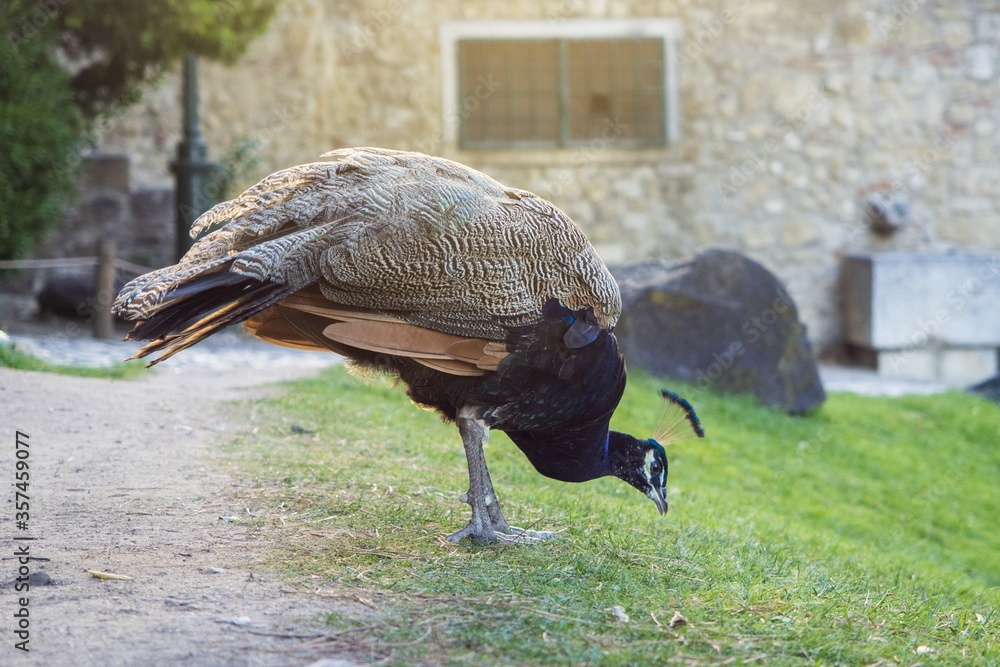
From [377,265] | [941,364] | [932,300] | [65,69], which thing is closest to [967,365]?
[941,364]

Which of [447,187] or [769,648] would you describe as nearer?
[769,648]

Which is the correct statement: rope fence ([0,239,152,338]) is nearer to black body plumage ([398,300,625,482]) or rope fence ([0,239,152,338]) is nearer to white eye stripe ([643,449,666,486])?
black body plumage ([398,300,625,482])

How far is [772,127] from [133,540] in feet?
30.5

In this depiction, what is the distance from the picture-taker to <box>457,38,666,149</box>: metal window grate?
1134 cm

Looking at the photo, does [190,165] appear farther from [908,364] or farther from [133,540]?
[908,364]

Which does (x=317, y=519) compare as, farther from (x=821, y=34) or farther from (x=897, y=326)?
(x=821, y=34)

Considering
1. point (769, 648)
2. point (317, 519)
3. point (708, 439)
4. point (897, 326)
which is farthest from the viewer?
point (897, 326)

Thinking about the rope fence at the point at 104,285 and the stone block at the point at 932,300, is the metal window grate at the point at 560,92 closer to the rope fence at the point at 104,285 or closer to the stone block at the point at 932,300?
the stone block at the point at 932,300

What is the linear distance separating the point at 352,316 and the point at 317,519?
3.00 feet

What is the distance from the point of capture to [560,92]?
1141cm

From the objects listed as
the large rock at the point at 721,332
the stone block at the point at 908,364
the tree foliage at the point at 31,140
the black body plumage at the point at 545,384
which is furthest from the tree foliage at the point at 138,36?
the stone block at the point at 908,364

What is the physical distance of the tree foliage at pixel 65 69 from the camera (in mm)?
7867

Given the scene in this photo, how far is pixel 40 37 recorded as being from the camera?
805 centimetres

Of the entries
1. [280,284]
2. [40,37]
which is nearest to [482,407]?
[280,284]
